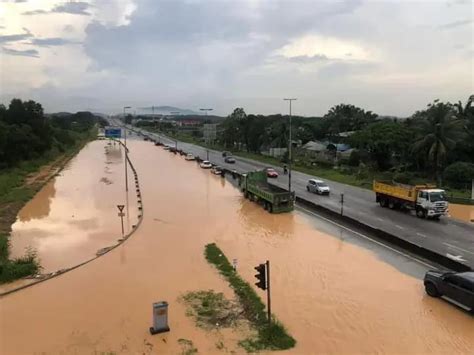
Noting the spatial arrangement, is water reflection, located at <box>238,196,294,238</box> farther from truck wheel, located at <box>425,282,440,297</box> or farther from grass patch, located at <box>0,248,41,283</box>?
grass patch, located at <box>0,248,41,283</box>

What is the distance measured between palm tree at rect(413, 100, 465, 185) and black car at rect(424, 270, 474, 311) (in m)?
30.0

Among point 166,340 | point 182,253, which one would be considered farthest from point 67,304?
point 182,253

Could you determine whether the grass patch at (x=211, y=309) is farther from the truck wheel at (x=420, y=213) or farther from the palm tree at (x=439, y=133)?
the palm tree at (x=439, y=133)

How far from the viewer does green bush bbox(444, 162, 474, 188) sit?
42531 millimetres

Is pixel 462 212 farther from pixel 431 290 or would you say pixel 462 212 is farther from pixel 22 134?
pixel 22 134

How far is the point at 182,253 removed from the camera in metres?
22.8

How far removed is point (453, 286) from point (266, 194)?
734 inches

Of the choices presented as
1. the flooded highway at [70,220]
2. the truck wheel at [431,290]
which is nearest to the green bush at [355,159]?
the flooded highway at [70,220]

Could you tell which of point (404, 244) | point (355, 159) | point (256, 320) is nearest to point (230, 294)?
point (256, 320)

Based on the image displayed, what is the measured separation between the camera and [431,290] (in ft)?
55.2

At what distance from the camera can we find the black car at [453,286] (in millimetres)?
15172

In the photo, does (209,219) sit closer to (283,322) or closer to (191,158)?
(283,322)

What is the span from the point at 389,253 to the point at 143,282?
11756 millimetres

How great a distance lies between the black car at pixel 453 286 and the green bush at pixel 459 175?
2937 centimetres
